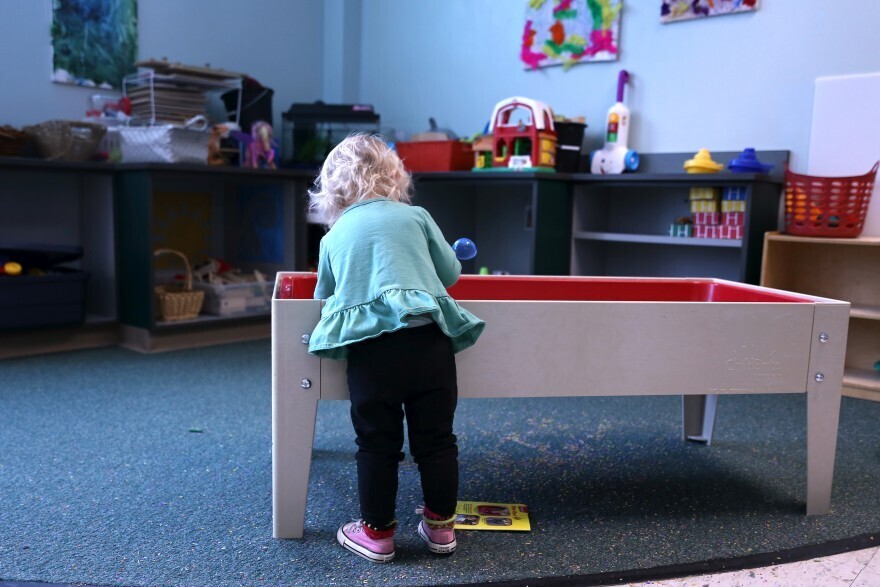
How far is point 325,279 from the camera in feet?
5.10

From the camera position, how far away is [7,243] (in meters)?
3.07

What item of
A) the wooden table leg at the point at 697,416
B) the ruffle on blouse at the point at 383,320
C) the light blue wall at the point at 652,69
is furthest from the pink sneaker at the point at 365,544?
the light blue wall at the point at 652,69

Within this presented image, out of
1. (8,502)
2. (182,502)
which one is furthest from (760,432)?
(8,502)

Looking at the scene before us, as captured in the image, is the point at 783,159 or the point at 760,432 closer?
the point at 760,432

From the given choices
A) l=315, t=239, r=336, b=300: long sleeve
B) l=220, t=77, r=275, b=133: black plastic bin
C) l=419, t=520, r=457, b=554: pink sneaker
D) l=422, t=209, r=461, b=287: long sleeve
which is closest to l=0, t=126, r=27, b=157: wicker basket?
l=220, t=77, r=275, b=133: black plastic bin

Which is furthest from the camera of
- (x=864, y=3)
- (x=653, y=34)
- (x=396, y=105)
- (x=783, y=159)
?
(x=396, y=105)

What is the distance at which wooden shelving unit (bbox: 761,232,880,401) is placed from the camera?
2.90 metres

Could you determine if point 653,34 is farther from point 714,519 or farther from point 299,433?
A: point 299,433

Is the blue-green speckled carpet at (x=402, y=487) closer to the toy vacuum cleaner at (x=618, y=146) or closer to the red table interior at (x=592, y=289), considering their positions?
the red table interior at (x=592, y=289)

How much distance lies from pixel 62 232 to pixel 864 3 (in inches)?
134

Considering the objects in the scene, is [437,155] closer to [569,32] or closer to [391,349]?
[569,32]

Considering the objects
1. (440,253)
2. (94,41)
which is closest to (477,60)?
(94,41)

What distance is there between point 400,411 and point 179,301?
6.84ft

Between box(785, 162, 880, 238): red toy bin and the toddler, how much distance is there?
1.81m
